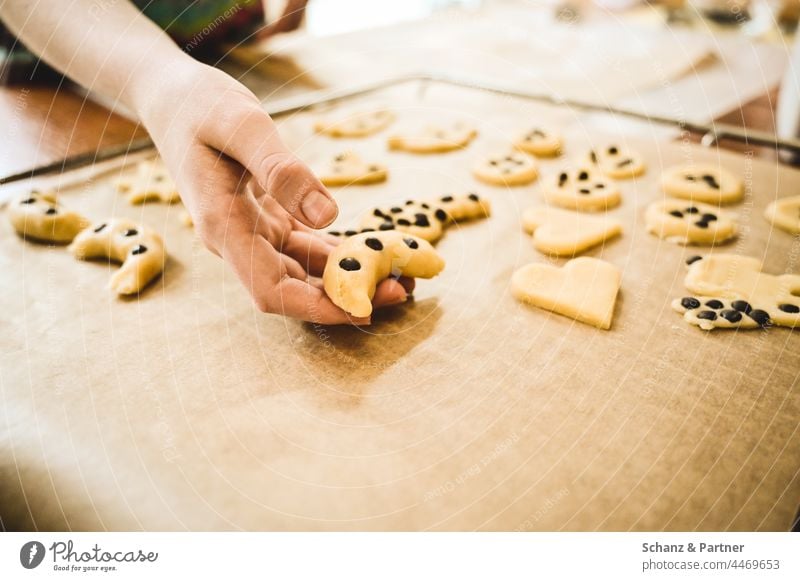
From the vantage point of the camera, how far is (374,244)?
986 mm

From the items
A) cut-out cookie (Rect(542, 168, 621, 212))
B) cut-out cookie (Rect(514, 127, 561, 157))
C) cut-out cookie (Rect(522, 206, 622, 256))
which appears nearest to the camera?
cut-out cookie (Rect(522, 206, 622, 256))

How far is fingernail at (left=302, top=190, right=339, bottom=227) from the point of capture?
807 mm

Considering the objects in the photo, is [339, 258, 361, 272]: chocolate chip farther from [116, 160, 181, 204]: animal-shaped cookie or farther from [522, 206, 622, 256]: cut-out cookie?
[116, 160, 181, 204]: animal-shaped cookie

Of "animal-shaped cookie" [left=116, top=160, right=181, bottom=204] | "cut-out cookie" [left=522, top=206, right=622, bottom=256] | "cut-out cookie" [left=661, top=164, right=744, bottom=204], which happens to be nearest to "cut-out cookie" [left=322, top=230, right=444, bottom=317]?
"cut-out cookie" [left=522, top=206, right=622, bottom=256]

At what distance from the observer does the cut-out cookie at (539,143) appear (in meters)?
1.57

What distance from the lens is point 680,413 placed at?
846mm

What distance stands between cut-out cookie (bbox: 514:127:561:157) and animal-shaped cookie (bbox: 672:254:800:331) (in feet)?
1.77

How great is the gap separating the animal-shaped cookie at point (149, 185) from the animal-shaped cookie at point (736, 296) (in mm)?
1064

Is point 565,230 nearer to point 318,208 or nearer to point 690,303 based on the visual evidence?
point 690,303

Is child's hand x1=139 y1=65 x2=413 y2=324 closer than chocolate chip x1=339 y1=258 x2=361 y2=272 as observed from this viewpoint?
Yes

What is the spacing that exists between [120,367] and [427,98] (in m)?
1.40

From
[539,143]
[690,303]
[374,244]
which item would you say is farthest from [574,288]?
[539,143]
